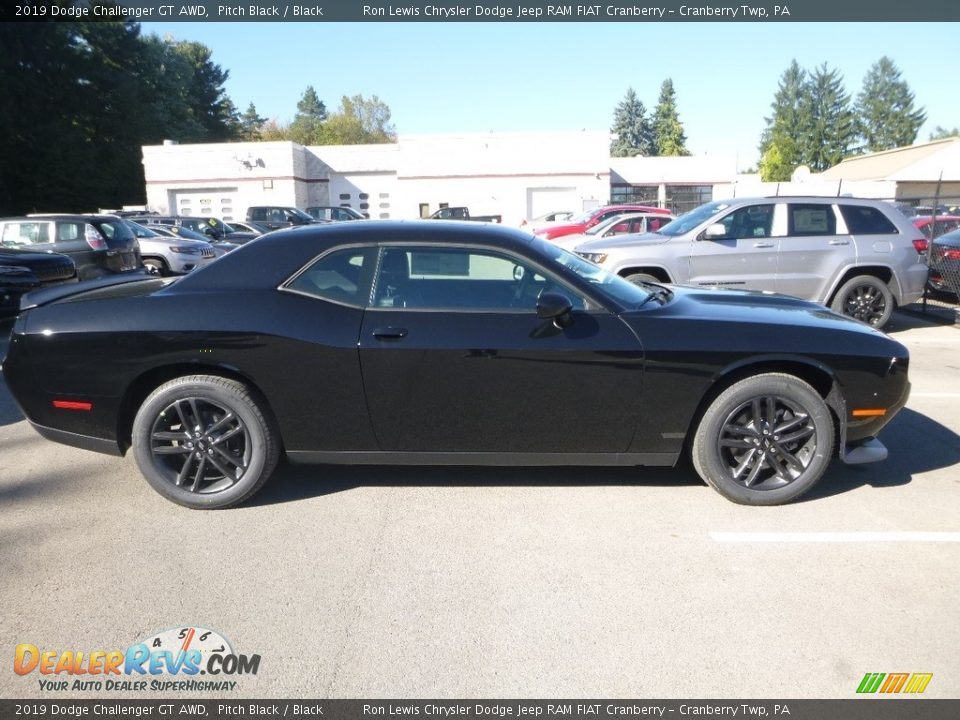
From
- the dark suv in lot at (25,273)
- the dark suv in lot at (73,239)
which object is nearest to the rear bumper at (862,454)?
the dark suv in lot at (25,273)

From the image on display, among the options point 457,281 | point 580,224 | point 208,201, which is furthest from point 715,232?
point 208,201

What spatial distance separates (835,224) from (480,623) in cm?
811

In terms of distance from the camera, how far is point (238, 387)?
3857 mm

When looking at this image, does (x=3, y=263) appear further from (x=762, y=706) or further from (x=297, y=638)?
(x=762, y=706)

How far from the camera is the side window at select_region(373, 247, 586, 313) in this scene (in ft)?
12.8

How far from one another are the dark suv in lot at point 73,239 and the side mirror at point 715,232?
9979 millimetres

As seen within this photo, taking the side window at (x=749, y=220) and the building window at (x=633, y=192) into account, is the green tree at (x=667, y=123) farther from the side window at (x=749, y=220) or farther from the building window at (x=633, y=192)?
the side window at (x=749, y=220)

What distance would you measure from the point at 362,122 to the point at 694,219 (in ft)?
295

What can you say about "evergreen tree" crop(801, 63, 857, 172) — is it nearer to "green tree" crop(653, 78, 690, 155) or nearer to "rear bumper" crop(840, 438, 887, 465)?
"green tree" crop(653, 78, 690, 155)

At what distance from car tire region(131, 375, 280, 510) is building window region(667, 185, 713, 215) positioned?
38.7 m

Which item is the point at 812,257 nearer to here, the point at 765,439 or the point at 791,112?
the point at 765,439

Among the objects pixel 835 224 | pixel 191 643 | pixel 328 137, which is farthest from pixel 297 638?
pixel 328 137

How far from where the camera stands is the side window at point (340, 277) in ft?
12.8

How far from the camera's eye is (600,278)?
4.34m
